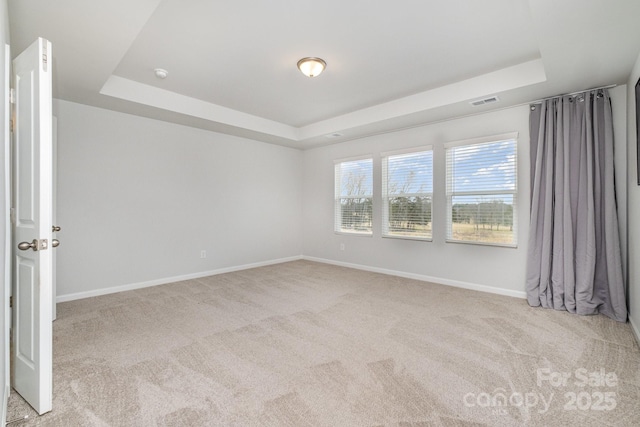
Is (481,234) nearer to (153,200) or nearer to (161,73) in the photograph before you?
(161,73)

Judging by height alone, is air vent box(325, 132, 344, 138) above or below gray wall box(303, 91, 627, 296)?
above

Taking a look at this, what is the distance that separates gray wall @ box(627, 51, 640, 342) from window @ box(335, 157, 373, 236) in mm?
3261

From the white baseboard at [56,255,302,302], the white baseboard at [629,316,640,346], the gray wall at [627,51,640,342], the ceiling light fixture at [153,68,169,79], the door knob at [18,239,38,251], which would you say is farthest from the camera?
the white baseboard at [56,255,302,302]

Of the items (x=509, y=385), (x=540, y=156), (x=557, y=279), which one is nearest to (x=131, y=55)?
(x=509, y=385)

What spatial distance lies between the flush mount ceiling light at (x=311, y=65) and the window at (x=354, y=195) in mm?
2493

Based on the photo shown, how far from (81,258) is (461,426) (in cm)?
444

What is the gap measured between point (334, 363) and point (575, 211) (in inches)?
125

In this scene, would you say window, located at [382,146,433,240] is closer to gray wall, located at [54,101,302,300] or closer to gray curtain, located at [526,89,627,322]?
gray curtain, located at [526,89,627,322]

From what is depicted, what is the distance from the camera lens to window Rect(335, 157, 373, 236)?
550cm

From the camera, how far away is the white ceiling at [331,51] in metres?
2.21

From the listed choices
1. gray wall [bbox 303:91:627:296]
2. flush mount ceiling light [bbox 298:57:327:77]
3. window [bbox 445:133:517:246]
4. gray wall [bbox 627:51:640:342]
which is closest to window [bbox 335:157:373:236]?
gray wall [bbox 303:91:627:296]

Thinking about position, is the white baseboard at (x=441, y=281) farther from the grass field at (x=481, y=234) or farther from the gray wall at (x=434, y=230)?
the grass field at (x=481, y=234)

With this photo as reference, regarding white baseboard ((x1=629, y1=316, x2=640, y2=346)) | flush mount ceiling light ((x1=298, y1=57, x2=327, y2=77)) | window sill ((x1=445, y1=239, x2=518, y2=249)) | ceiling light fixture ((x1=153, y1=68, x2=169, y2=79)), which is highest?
ceiling light fixture ((x1=153, y1=68, x2=169, y2=79))

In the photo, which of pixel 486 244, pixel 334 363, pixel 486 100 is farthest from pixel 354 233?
pixel 334 363
